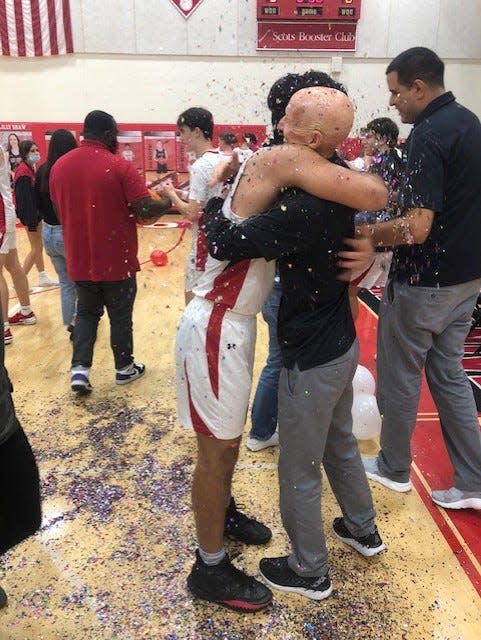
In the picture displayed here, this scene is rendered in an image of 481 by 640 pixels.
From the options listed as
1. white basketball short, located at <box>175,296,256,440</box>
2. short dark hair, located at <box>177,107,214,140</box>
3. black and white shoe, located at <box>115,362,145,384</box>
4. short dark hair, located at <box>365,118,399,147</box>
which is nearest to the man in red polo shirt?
black and white shoe, located at <box>115,362,145,384</box>

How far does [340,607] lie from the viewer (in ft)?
5.96

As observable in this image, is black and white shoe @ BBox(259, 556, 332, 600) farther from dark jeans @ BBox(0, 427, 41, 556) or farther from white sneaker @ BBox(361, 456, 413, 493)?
dark jeans @ BBox(0, 427, 41, 556)

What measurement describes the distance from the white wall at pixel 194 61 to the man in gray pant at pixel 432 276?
719 centimetres

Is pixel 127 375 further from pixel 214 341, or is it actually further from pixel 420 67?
pixel 420 67

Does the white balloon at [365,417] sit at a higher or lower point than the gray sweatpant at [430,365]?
lower

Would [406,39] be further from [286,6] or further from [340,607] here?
[340,607]

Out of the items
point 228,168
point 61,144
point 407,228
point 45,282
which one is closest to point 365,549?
point 407,228

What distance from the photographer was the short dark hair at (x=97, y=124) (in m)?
2.97

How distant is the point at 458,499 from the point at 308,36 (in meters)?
8.81

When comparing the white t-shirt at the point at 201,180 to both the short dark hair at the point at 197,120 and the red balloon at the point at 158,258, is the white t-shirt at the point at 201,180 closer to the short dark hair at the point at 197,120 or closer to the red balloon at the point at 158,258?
the short dark hair at the point at 197,120

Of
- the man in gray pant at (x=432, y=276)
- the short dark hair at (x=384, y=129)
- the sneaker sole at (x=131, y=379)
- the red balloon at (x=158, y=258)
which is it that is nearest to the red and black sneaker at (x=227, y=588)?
the man in gray pant at (x=432, y=276)

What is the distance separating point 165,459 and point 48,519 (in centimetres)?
62

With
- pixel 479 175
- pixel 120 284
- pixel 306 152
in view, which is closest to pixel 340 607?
pixel 306 152

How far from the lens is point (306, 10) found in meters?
8.73
